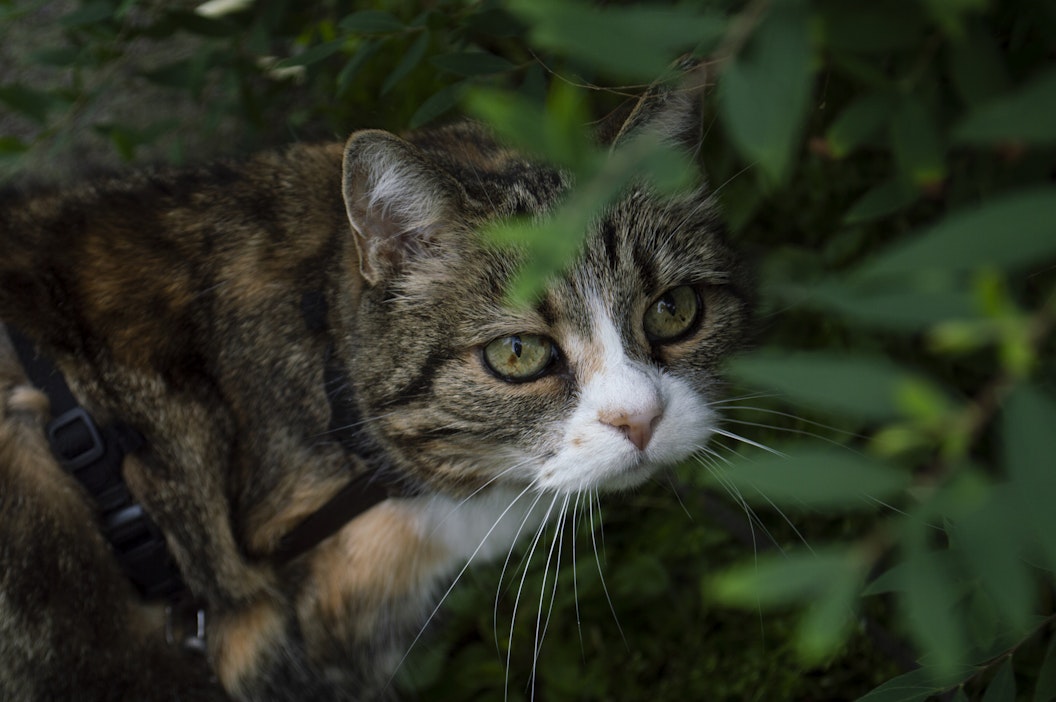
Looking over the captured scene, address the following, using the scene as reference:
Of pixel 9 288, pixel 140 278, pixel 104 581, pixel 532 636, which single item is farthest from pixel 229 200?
pixel 532 636

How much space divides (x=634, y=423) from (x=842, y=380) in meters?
0.92

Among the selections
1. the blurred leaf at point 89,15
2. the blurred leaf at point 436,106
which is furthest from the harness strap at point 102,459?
the blurred leaf at point 436,106

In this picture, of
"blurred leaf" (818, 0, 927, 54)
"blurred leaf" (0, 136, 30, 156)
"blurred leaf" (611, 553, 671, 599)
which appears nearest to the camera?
"blurred leaf" (818, 0, 927, 54)

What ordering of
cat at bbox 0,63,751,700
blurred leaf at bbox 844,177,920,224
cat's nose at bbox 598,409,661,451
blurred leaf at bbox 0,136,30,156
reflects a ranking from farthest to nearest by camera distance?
blurred leaf at bbox 0,136,30,156
cat at bbox 0,63,751,700
cat's nose at bbox 598,409,661,451
blurred leaf at bbox 844,177,920,224

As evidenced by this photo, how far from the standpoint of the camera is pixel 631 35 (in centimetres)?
75

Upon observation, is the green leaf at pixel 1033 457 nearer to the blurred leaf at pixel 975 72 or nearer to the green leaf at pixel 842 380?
the green leaf at pixel 842 380

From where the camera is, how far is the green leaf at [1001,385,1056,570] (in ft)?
2.23

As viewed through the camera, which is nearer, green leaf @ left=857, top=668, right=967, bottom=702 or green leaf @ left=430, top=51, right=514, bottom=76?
green leaf @ left=857, top=668, right=967, bottom=702

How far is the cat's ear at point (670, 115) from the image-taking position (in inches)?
64.6

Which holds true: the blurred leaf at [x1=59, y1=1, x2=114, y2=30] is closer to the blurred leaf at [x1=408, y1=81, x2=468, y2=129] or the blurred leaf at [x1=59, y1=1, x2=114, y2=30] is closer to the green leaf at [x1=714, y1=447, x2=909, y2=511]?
the blurred leaf at [x1=408, y1=81, x2=468, y2=129]

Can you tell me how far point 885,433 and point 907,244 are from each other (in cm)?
14

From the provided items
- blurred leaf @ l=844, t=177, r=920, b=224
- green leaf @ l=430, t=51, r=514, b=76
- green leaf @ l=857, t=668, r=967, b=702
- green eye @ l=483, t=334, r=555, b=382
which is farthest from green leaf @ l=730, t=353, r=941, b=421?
green leaf @ l=430, t=51, r=514, b=76

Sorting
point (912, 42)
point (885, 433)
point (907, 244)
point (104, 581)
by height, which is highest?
point (912, 42)

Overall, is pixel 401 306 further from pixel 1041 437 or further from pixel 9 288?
pixel 1041 437
